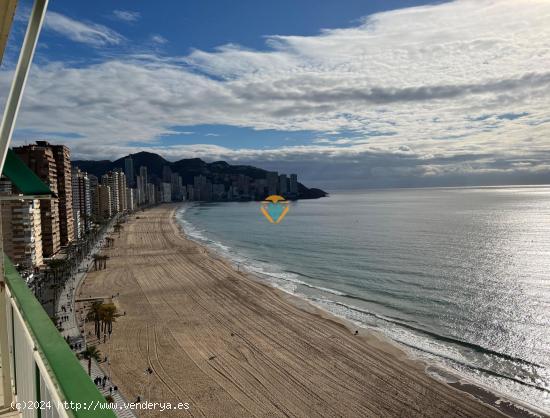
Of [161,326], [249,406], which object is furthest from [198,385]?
[161,326]

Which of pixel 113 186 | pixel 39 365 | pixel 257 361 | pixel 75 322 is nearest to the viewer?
pixel 39 365

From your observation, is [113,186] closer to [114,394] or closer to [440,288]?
[440,288]

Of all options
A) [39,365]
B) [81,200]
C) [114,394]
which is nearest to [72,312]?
[114,394]

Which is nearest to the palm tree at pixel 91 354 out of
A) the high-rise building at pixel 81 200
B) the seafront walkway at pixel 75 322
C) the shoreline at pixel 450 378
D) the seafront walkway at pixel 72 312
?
the seafront walkway at pixel 75 322

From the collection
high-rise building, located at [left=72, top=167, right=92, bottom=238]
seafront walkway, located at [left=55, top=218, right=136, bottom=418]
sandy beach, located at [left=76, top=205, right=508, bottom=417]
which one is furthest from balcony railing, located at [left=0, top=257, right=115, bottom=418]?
high-rise building, located at [left=72, top=167, right=92, bottom=238]

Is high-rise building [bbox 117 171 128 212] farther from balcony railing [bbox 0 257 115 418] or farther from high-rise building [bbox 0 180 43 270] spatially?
balcony railing [bbox 0 257 115 418]

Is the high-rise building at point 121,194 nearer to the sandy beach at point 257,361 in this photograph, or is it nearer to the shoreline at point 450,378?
the sandy beach at point 257,361

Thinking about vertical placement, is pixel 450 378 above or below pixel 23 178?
below
